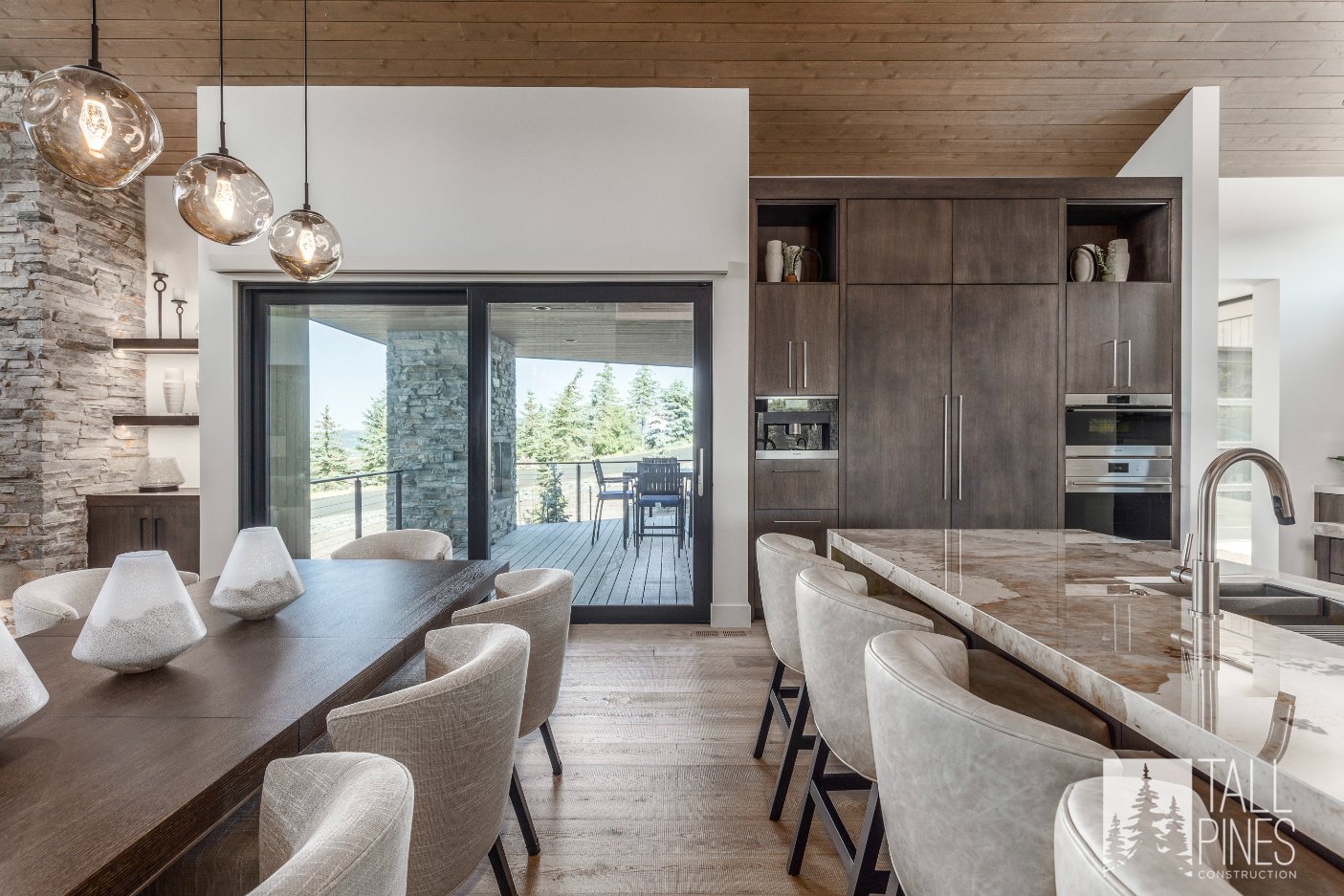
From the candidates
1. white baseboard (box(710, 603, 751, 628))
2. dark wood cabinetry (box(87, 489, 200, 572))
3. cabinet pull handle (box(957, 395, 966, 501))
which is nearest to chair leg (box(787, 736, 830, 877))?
white baseboard (box(710, 603, 751, 628))

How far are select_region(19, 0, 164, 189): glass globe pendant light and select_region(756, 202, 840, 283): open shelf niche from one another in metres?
3.00

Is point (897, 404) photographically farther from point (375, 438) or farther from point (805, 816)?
point (375, 438)

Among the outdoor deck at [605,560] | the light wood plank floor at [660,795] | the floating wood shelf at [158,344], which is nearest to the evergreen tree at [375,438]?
the outdoor deck at [605,560]

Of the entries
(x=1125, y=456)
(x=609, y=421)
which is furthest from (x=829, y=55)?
(x=1125, y=456)

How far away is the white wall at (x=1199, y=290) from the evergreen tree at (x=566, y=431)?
372cm

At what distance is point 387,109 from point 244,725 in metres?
3.74

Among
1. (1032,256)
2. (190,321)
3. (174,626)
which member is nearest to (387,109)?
(190,321)

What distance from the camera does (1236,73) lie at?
3.68 metres

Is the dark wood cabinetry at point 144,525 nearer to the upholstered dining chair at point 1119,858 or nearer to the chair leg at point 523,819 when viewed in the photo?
the chair leg at point 523,819

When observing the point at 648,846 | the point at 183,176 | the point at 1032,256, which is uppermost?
the point at 1032,256

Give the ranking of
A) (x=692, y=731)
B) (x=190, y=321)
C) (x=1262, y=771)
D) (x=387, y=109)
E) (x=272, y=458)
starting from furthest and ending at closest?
(x=190, y=321) < (x=272, y=458) < (x=387, y=109) < (x=692, y=731) < (x=1262, y=771)

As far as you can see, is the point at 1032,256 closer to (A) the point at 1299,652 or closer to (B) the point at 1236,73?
(B) the point at 1236,73

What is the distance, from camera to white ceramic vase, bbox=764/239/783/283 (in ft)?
12.6

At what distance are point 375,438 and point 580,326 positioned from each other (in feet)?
4.97
